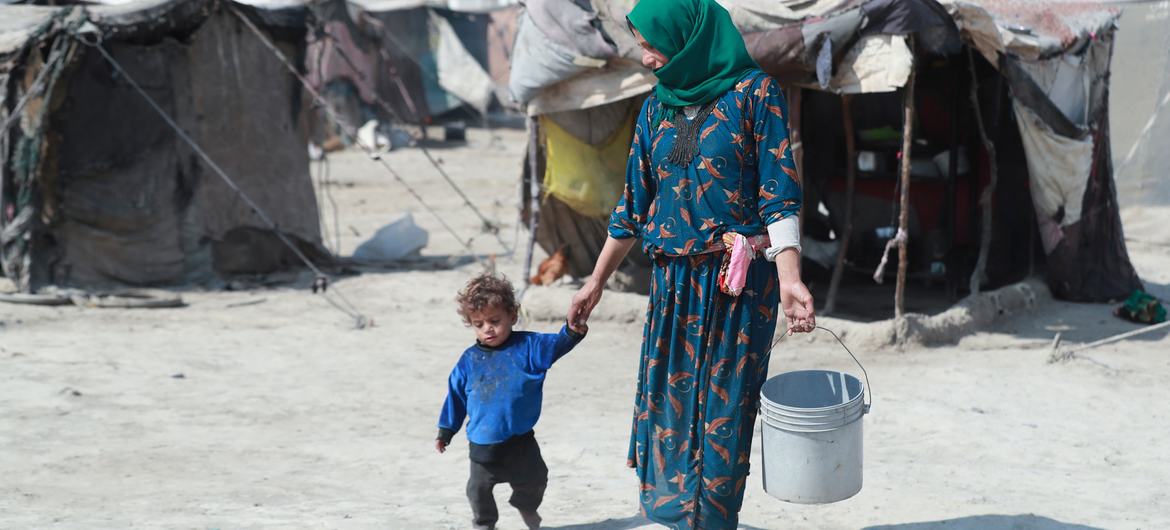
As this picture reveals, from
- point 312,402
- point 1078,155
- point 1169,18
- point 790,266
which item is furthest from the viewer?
point 1169,18

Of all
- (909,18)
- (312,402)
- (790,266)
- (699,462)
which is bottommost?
(312,402)

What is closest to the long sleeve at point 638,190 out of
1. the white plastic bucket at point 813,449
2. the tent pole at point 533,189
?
the white plastic bucket at point 813,449

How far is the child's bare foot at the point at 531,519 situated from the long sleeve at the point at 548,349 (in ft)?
1.78

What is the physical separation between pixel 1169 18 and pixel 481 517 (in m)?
8.92

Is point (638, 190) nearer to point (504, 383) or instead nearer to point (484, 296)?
point (484, 296)

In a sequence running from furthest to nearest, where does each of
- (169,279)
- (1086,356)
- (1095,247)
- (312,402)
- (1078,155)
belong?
1. (169,279)
2. (1095,247)
3. (1078,155)
4. (1086,356)
5. (312,402)

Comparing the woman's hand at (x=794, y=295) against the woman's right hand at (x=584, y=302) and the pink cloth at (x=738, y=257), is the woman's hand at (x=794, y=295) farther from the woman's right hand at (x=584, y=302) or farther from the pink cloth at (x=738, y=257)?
the woman's right hand at (x=584, y=302)

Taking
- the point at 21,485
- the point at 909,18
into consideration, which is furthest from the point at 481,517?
the point at 909,18

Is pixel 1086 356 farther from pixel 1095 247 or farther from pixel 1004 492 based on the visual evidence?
pixel 1004 492

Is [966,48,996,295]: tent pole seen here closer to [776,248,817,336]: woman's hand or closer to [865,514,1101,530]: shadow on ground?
[865,514,1101,530]: shadow on ground

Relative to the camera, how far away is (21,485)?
4117mm

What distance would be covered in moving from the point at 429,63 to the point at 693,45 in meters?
18.4

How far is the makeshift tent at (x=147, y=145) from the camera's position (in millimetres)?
7605

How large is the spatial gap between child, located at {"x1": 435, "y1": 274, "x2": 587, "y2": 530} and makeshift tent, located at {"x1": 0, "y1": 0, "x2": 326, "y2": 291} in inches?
207
